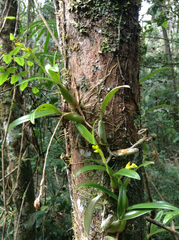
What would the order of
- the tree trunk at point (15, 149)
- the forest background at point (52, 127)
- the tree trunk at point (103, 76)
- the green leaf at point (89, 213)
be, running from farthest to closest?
the tree trunk at point (15, 149) → the forest background at point (52, 127) → the tree trunk at point (103, 76) → the green leaf at point (89, 213)

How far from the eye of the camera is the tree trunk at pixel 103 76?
A: 0.66m

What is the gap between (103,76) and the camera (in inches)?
26.1

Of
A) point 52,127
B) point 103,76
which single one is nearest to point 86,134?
point 103,76

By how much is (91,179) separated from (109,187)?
0.07 meters

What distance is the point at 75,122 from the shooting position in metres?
0.66

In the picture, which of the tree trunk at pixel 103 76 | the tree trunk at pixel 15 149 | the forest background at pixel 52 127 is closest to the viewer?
the tree trunk at pixel 103 76

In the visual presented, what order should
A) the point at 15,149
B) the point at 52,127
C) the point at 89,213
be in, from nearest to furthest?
the point at 89,213 → the point at 15,149 → the point at 52,127

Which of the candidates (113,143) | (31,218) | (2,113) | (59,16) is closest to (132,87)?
(113,143)

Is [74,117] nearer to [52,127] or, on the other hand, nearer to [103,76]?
[103,76]

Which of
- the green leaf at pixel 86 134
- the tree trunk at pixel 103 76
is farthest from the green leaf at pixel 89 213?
the green leaf at pixel 86 134

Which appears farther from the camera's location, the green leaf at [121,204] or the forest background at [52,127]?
the forest background at [52,127]

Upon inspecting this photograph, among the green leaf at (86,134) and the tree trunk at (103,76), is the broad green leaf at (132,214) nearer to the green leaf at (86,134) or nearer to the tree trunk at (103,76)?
the tree trunk at (103,76)

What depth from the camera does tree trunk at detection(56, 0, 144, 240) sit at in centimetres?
66

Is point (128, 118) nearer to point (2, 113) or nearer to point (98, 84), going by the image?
point (98, 84)
